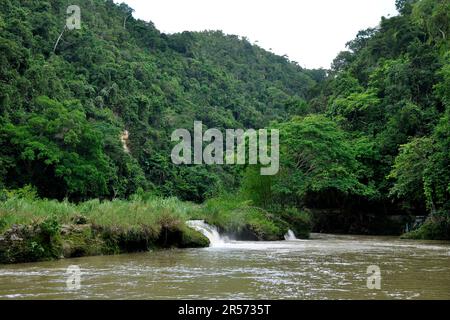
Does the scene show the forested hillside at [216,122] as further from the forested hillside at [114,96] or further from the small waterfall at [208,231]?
the small waterfall at [208,231]

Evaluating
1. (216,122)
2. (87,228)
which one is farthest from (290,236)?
(216,122)

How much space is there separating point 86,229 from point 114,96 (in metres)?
41.8

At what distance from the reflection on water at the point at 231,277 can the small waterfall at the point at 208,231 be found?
203 inches

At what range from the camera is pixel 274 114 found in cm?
7950

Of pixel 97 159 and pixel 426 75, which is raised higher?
pixel 426 75

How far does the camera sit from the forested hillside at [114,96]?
124ft

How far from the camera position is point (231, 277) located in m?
11.0

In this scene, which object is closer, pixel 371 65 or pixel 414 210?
pixel 414 210

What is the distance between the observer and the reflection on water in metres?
8.84

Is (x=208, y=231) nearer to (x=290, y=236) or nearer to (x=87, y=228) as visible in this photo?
(x=87, y=228)
